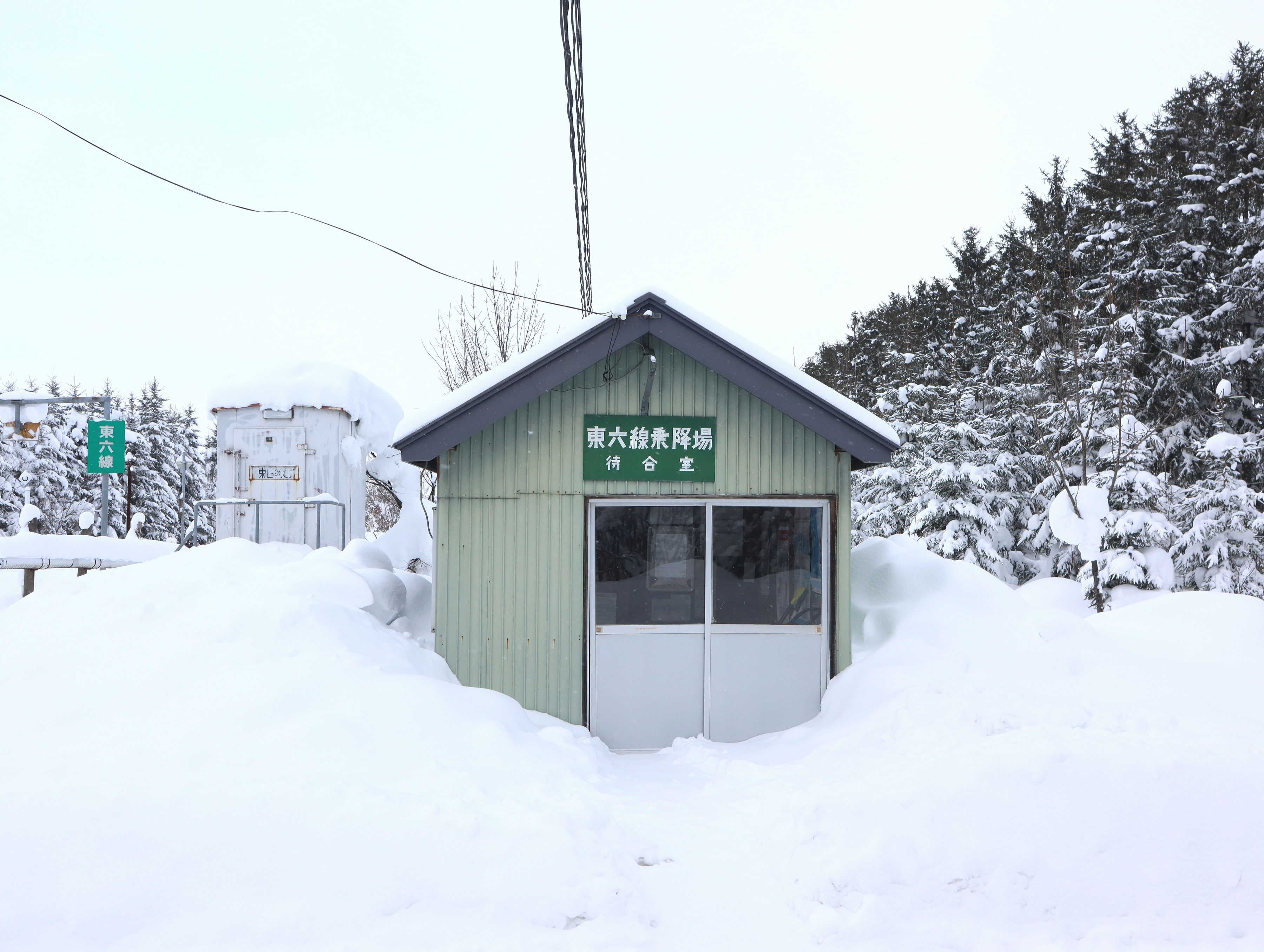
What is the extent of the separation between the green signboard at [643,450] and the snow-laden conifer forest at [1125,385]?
10.6 meters

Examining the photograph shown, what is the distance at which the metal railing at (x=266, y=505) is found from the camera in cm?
1219

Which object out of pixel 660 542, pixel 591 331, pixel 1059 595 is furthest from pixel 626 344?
pixel 1059 595

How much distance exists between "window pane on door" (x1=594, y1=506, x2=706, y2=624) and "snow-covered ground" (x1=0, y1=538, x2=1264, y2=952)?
3.96 ft

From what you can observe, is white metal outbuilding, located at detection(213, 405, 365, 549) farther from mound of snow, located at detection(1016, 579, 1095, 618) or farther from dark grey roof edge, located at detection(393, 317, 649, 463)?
mound of snow, located at detection(1016, 579, 1095, 618)

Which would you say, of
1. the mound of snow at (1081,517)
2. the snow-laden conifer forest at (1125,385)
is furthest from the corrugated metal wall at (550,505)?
the snow-laden conifer forest at (1125,385)

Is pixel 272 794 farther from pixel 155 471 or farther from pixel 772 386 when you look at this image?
pixel 155 471

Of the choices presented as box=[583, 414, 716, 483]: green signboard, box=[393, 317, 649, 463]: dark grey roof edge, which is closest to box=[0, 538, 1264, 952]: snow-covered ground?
box=[393, 317, 649, 463]: dark grey roof edge

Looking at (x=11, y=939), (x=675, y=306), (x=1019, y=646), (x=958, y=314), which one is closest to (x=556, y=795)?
(x=11, y=939)

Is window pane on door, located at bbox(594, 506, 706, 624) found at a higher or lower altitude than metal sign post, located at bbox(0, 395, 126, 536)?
lower

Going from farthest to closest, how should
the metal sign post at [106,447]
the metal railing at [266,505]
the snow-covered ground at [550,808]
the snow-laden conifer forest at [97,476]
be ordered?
the snow-laden conifer forest at [97,476] → the metal sign post at [106,447] → the metal railing at [266,505] → the snow-covered ground at [550,808]

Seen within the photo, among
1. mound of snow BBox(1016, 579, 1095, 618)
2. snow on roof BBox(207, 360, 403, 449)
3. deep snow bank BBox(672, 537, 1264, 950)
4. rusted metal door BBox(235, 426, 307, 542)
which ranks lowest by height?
mound of snow BBox(1016, 579, 1095, 618)

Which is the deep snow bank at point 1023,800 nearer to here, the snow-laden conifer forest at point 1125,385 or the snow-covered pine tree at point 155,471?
the snow-laden conifer forest at point 1125,385

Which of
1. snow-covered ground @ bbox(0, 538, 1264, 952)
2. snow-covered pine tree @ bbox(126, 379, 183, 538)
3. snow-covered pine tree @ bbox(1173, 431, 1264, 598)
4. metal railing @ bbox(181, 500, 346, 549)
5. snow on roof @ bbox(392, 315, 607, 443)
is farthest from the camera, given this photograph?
snow-covered pine tree @ bbox(126, 379, 183, 538)

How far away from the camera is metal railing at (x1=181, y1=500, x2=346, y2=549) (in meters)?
12.2
